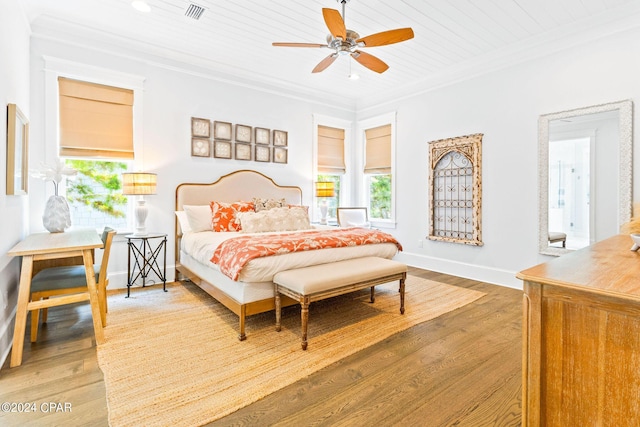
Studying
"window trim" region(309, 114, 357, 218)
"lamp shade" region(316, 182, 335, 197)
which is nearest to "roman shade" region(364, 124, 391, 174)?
"window trim" region(309, 114, 357, 218)

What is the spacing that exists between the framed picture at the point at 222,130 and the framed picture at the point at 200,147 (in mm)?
177

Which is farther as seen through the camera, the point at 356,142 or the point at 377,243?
the point at 356,142

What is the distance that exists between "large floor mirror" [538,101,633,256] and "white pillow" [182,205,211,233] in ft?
13.7

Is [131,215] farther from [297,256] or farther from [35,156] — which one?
[297,256]

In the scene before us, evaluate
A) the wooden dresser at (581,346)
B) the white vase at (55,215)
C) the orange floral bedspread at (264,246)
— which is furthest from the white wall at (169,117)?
the wooden dresser at (581,346)

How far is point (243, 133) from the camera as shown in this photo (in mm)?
4941

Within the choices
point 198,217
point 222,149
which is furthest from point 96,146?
point 222,149

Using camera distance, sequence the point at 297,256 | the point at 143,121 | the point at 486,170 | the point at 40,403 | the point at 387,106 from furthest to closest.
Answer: the point at 387,106
the point at 486,170
the point at 143,121
the point at 297,256
the point at 40,403

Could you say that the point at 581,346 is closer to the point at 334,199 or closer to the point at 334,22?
the point at 334,22

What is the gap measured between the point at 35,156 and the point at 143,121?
119 cm

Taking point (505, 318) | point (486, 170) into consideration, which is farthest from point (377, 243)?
point (486, 170)

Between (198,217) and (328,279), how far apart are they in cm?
230

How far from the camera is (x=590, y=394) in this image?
3.56 feet

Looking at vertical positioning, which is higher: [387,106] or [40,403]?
[387,106]
